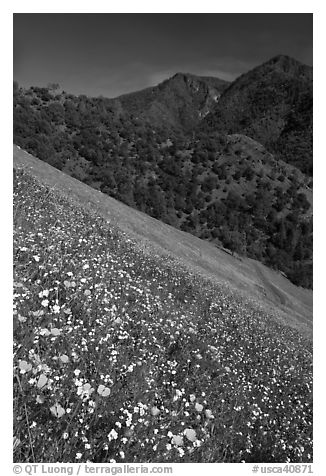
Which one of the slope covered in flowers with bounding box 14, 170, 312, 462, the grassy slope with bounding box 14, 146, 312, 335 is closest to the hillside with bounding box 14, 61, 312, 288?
the grassy slope with bounding box 14, 146, 312, 335

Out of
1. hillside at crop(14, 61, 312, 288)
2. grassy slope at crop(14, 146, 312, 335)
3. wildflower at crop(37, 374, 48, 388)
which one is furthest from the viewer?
hillside at crop(14, 61, 312, 288)

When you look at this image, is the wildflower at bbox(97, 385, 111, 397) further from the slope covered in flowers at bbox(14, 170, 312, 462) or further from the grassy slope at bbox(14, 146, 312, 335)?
the grassy slope at bbox(14, 146, 312, 335)

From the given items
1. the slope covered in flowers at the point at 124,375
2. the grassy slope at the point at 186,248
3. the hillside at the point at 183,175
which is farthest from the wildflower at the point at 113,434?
the hillside at the point at 183,175

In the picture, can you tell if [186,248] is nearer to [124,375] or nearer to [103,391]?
[124,375]
